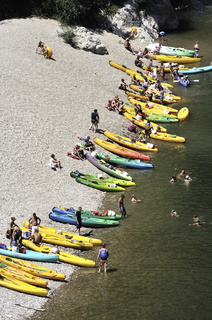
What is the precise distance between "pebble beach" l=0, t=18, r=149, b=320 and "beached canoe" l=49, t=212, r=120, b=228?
34cm

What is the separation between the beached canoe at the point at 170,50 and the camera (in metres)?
58.9

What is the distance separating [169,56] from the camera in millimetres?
58062

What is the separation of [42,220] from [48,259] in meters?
Answer: 3.62

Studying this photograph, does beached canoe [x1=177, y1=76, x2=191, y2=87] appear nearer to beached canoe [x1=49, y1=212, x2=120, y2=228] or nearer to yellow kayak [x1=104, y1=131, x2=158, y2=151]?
yellow kayak [x1=104, y1=131, x2=158, y2=151]

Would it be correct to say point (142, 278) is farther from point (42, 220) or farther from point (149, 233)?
point (42, 220)

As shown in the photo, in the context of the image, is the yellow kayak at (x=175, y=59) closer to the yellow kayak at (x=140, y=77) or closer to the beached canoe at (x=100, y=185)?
the yellow kayak at (x=140, y=77)

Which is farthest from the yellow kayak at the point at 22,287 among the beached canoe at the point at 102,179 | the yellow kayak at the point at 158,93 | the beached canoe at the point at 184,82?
the beached canoe at the point at 184,82

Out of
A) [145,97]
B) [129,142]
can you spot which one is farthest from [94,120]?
[145,97]

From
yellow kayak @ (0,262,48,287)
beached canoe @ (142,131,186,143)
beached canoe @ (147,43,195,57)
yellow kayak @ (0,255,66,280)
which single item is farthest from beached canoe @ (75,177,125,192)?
beached canoe @ (147,43,195,57)

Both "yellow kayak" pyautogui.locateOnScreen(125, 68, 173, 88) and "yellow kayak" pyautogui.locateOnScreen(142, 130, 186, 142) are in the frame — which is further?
"yellow kayak" pyautogui.locateOnScreen(125, 68, 173, 88)

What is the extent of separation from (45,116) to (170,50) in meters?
22.3

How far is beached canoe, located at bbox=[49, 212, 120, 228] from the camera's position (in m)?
31.6

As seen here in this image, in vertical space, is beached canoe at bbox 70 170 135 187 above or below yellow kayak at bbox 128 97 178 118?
above

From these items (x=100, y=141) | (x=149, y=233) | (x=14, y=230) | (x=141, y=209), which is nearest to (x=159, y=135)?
(x=100, y=141)
